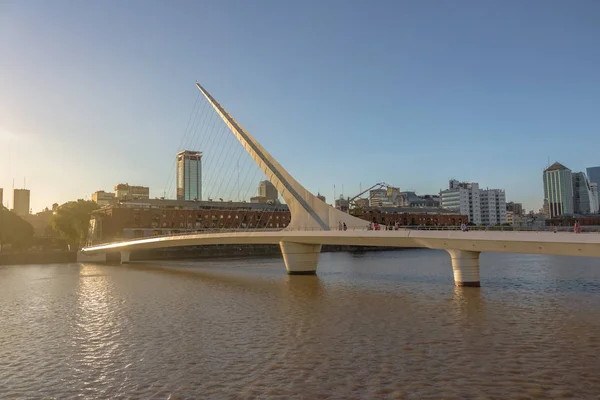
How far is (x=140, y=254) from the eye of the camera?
79062 millimetres

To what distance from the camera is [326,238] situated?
3947cm

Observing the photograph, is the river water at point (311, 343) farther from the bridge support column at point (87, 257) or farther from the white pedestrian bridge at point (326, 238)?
the bridge support column at point (87, 257)

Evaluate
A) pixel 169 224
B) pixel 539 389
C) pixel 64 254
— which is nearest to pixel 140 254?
pixel 64 254

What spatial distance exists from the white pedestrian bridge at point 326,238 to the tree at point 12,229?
16059mm

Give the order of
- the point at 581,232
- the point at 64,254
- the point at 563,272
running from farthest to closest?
the point at 64,254 → the point at 563,272 → the point at 581,232

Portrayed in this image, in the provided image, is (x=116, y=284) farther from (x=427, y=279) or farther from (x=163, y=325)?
(x=427, y=279)

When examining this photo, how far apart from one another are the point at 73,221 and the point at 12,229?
10.9 m

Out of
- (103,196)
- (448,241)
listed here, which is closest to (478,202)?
(103,196)

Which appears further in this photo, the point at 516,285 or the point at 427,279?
the point at 427,279

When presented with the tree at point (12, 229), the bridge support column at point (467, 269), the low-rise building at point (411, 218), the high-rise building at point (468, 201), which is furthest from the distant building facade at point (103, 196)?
the bridge support column at point (467, 269)

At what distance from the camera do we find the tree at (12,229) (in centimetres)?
8294

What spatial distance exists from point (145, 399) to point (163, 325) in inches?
391

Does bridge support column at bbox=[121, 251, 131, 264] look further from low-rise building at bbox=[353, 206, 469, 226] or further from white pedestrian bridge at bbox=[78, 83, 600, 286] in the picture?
low-rise building at bbox=[353, 206, 469, 226]

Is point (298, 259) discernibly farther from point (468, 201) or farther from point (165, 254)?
point (468, 201)
